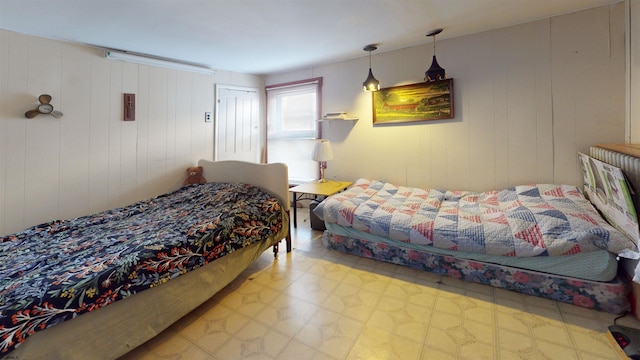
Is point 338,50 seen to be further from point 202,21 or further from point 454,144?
point 454,144

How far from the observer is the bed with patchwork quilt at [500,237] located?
5.31 feet

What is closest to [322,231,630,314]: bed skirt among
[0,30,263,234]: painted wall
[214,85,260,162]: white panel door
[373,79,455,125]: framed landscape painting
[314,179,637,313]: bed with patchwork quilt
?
[314,179,637,313]: bed with patchwork quilt

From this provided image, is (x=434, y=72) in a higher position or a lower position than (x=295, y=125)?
higher

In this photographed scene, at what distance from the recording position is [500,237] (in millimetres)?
1853

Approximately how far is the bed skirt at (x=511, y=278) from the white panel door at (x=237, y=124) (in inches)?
91.2

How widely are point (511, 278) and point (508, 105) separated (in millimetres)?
1752

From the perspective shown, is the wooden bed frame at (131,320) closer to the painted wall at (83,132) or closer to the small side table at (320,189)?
the small side table at (320,189)

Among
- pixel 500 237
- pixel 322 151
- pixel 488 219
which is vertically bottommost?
pixel 500 237

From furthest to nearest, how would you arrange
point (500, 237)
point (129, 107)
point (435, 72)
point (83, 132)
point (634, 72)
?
point (129, 107) < point (435, 72) < point (83, 132) < point (634, 72) < point (500, 237)

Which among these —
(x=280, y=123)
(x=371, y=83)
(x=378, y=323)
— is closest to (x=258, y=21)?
(x=371, y=83)

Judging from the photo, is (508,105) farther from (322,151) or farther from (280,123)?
(280,123)

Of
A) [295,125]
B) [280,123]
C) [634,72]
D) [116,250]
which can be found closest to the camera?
[116,250]

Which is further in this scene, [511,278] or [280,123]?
[280,123]

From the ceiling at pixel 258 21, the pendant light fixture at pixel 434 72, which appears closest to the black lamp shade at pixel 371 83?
the ceiling at pixel 258 21
